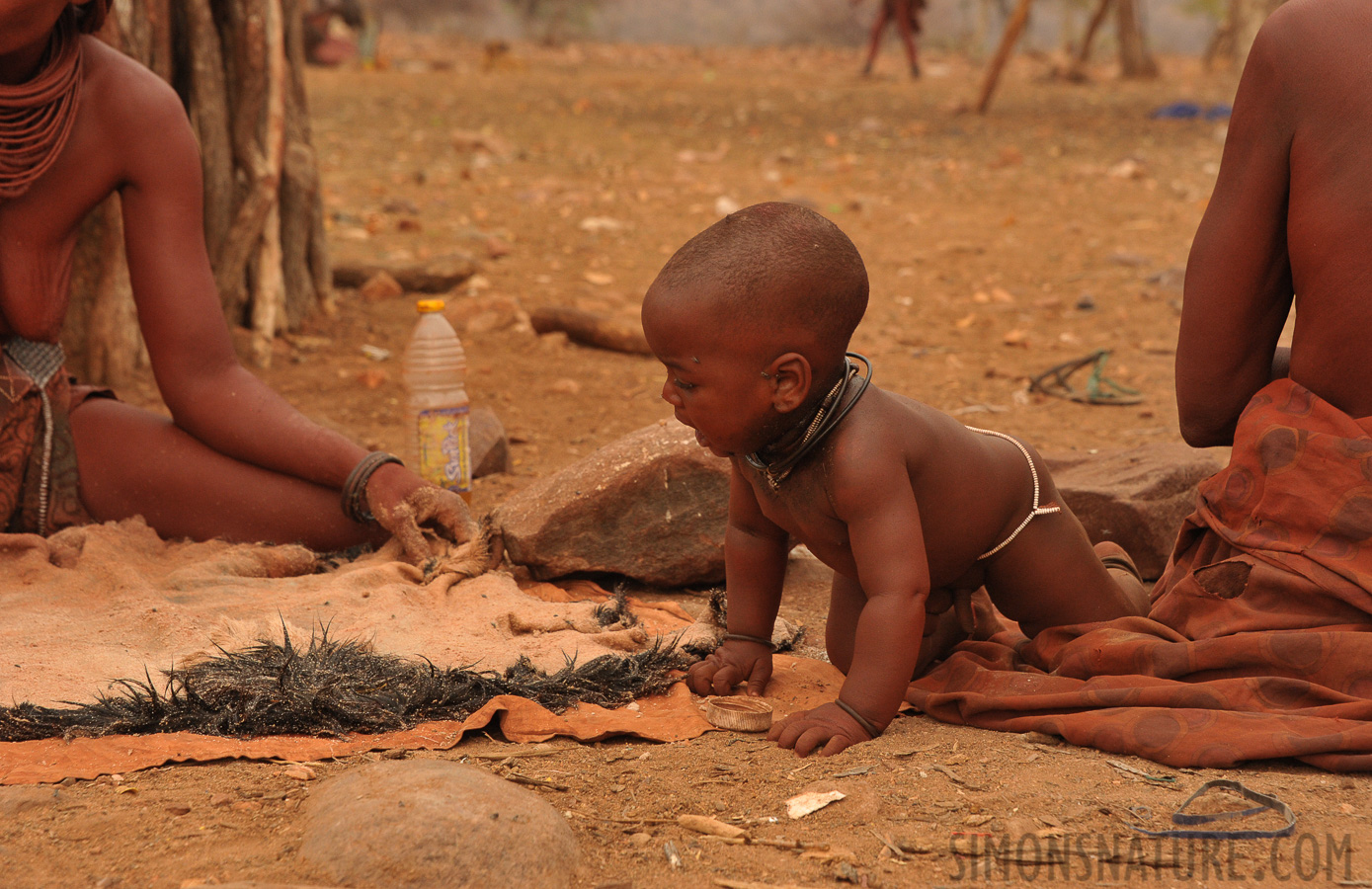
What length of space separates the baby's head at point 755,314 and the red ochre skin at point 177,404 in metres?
1.40

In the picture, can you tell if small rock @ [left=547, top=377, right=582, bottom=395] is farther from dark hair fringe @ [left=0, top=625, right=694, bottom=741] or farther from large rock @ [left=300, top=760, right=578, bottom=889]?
large rock @ [left=300, top=760, right=578, bottom=889]

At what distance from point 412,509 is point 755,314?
157cm

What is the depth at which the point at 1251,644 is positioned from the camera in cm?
231

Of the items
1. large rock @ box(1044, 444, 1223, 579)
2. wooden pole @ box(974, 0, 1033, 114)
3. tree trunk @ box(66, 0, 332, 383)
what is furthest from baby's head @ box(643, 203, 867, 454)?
wooden pole @ box(974, 0, 1033, 114)

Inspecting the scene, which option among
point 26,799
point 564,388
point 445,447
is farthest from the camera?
point 564,388

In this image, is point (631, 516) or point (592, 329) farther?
point (592, 329)

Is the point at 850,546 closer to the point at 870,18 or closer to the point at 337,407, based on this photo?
the point at 337,407

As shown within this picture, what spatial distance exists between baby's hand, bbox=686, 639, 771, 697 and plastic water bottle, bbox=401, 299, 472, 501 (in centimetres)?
148

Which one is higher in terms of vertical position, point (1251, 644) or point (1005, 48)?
point (1005, 48)

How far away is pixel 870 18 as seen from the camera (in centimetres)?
3297

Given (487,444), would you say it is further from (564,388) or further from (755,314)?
(755,314)

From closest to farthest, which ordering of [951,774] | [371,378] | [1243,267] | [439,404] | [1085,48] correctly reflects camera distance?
[951,774] < [1243,267] < [439,404] < [371,378] < [1085,48]

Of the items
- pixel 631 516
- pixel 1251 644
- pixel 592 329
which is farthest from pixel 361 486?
pixel 592 329

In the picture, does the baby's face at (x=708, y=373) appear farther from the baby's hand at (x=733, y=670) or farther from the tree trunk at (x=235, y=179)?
the tree trunk at (x=235, y=179)
